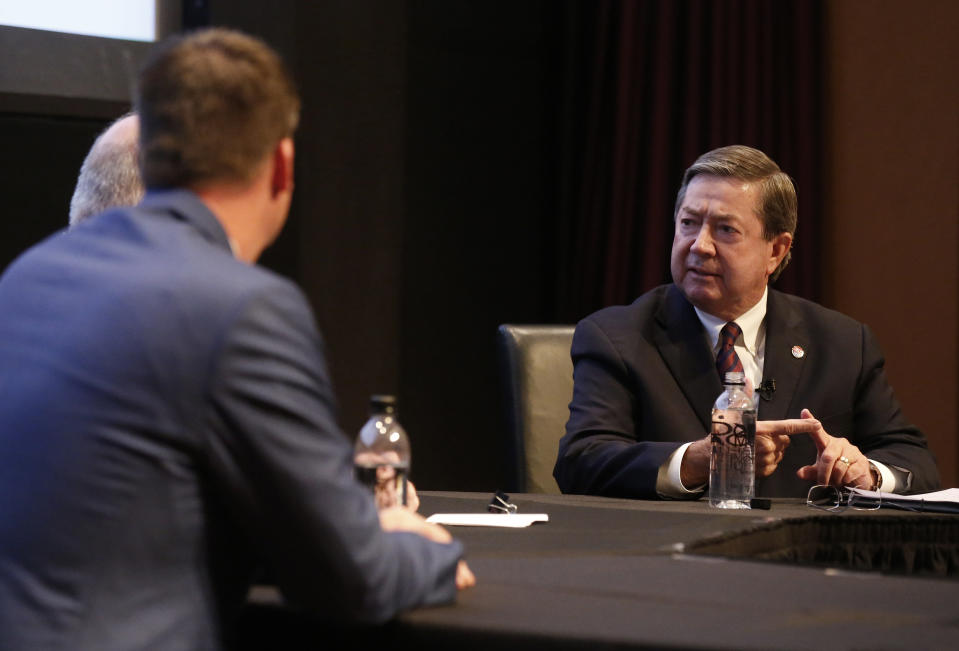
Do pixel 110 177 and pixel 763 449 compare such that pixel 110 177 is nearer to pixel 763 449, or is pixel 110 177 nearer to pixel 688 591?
pixel 763 449

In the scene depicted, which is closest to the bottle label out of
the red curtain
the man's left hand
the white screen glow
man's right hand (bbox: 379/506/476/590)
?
man's right hand (bbox: 379/506/476/590)

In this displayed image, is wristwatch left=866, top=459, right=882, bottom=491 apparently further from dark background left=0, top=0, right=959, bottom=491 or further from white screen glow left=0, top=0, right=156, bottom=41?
white screen glow left=0, top=0, right=156, bottom=41

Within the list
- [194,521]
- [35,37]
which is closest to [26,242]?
[35,37]

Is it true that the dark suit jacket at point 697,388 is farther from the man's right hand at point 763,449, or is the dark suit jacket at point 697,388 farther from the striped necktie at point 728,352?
the man's right hand at point 763,449

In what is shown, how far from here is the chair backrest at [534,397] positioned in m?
2.93

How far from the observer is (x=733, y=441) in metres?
2.27

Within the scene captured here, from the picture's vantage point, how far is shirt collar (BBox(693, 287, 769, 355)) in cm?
283

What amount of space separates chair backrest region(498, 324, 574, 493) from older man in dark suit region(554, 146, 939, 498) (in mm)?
156

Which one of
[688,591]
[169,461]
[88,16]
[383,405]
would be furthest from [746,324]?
[88,16]

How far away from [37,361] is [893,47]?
356cm

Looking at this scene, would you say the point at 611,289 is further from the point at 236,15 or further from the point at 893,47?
the point at 236,15

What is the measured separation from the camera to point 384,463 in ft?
6.34

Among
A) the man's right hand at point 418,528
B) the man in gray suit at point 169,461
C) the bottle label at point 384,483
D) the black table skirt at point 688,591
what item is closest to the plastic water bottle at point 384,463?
the bottle label at point 384,483

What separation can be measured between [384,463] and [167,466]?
771 mm
